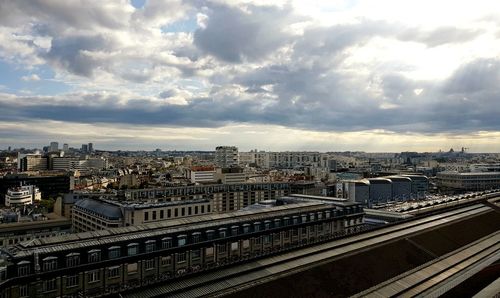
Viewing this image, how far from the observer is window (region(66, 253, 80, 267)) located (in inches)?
1270

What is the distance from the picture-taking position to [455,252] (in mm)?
46562

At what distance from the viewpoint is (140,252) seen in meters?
37.2

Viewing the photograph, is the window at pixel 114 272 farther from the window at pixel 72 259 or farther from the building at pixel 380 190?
the building at pixel 380 190

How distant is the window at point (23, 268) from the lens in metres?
29.5

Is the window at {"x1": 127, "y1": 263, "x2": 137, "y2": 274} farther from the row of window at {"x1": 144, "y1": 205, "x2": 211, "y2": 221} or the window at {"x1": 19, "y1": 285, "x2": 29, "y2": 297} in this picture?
the row of window at {"x1": 144, "y1": 205, "x2": 211, "y2": 221}

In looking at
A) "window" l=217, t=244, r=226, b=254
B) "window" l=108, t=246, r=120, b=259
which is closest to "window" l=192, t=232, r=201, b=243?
"window" l=217, t=244, r=226, b=254

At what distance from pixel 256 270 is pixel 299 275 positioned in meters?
3.63

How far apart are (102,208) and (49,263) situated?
42927mm

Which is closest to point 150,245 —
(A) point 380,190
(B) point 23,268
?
(B) point 23,268

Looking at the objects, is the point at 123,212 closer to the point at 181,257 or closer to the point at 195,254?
the point at 195,254

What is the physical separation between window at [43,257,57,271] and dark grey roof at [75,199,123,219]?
37.0 meters

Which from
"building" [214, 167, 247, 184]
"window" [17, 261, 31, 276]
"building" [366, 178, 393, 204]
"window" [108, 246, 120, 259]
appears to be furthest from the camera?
"building" [214, 167, 247, 184]

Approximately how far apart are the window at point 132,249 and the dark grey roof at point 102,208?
33.1 meters

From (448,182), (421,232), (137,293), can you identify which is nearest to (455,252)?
(421,232)
